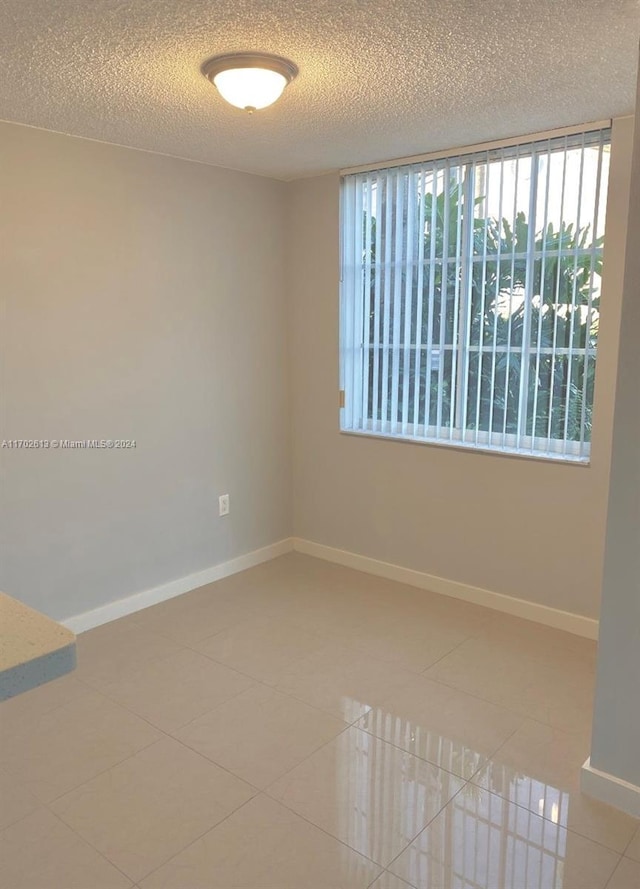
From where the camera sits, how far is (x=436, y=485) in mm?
3725

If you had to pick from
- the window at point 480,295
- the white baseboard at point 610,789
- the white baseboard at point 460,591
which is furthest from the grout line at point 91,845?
the window at point 480,295

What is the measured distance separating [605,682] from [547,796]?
0.42 metres

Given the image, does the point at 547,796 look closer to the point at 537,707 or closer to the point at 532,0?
the point at 537,707

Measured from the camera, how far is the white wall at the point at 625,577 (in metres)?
1.91

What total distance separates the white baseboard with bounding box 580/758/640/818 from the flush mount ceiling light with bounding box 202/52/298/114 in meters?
2.42

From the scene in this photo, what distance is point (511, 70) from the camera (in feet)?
7.53

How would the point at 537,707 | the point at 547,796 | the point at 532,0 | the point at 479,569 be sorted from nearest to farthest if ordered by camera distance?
the point at 532,0, the point at 547,796, the point at 537,707, the point at 479,569

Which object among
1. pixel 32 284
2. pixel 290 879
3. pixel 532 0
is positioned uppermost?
pixel 532 0

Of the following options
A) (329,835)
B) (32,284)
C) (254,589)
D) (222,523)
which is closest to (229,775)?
(329,835)

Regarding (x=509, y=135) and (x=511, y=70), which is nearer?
(x=511, y=70)

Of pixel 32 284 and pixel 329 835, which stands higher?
pixel 32 284

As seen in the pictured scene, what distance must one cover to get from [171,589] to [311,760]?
1.62 m

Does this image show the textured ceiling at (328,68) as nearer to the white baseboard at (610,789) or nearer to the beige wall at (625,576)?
the beige wall at (625,576)

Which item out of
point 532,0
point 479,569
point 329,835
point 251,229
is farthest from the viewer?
point 251,229
